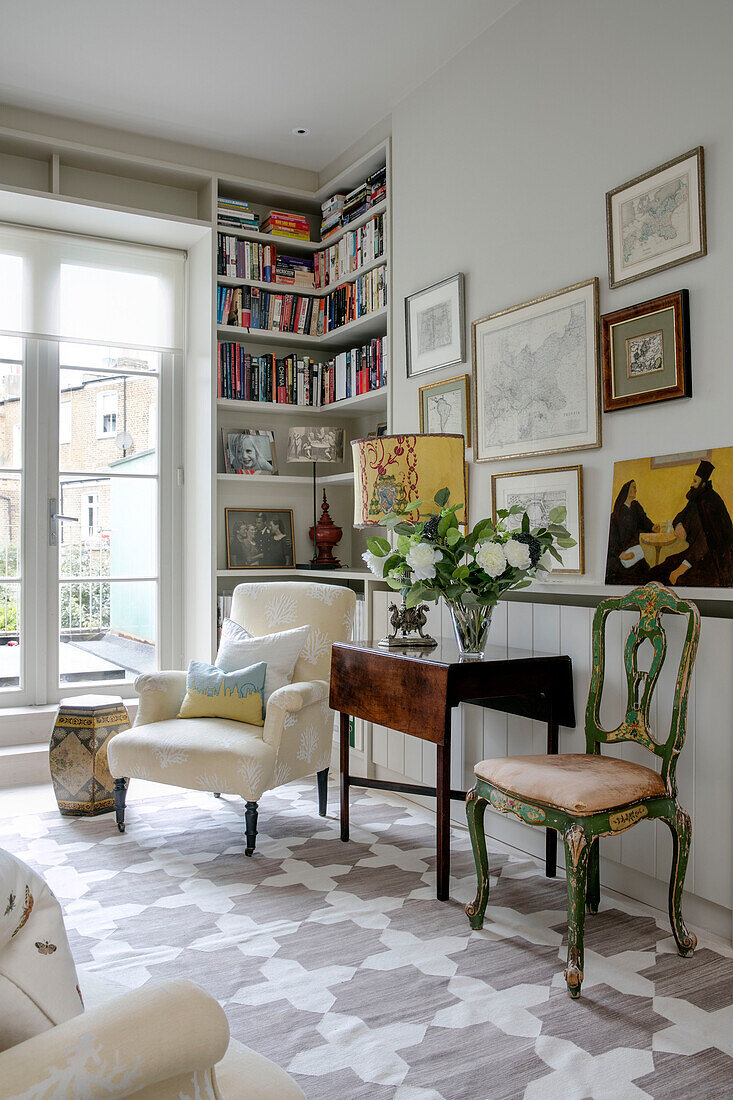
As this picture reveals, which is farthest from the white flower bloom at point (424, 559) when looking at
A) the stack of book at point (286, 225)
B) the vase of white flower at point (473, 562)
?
the stack of book at point (286, 225)

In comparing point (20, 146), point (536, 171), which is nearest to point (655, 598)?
point (536, 171)

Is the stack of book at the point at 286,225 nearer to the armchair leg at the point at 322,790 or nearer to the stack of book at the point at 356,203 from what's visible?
the stack of book at the point at 356,203

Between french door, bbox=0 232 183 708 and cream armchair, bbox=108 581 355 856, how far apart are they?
1.08m

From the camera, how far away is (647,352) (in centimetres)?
246

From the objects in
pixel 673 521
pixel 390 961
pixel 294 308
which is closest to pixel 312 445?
pixel 294 308

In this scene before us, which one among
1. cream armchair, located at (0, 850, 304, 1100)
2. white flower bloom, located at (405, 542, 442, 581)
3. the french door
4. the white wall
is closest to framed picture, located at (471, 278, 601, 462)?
the white wall

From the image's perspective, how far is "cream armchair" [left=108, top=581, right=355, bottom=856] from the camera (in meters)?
2.82

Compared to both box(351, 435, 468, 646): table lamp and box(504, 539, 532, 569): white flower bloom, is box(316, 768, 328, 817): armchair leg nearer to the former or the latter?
box(351, 435, 468, 646): table lamp

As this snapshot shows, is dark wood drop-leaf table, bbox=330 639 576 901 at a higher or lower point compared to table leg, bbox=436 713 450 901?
higher

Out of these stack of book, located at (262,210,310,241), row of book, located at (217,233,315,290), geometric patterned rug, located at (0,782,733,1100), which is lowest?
geometric patterned rug, located at (0,782,733,1100)

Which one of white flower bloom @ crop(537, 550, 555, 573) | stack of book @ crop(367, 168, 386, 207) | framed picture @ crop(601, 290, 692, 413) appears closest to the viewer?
framed picture @ crop(601, 290, 692, 413)

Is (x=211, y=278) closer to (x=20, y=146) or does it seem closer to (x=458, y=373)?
(x=20, y=146)

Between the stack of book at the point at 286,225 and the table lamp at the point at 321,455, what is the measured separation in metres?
1.00

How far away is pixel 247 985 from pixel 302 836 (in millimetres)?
1052
